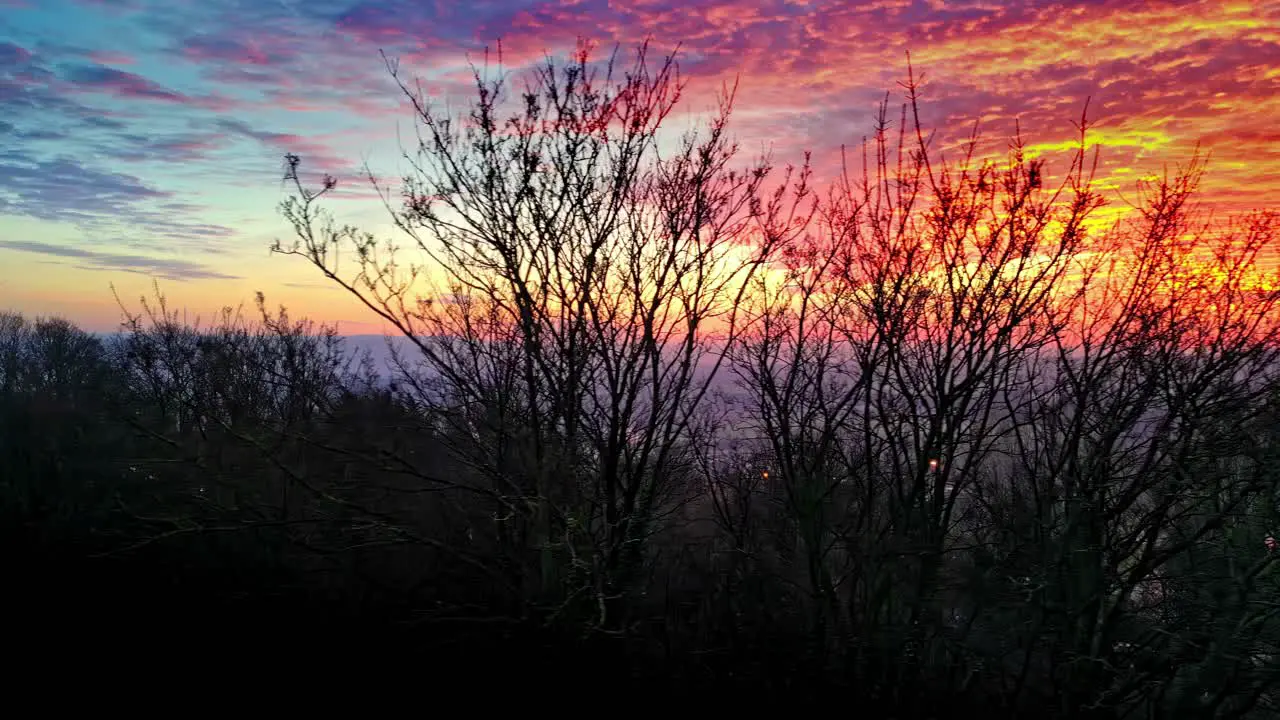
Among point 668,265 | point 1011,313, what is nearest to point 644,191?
point 668,265

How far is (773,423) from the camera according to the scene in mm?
14266

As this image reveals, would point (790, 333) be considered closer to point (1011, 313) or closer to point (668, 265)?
point (1011, 313)

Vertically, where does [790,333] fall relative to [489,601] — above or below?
above

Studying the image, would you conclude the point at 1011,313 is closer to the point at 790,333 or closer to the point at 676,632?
the point at 790,333

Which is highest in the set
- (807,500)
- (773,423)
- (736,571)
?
(773,423)

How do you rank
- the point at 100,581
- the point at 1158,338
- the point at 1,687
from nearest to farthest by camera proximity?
the point at 1,687, the point at 100,581, the point at 1158,338

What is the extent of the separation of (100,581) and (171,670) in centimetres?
251

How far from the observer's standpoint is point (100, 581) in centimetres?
947

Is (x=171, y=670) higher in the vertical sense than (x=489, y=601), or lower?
lower

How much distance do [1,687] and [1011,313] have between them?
39.0ft

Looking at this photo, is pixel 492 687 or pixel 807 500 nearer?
pixel 492 687

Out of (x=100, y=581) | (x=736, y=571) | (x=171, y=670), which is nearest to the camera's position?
(x=171, y=670)

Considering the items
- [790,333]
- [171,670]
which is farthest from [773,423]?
[171,670]

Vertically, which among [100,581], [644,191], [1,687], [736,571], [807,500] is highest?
[644,191]
